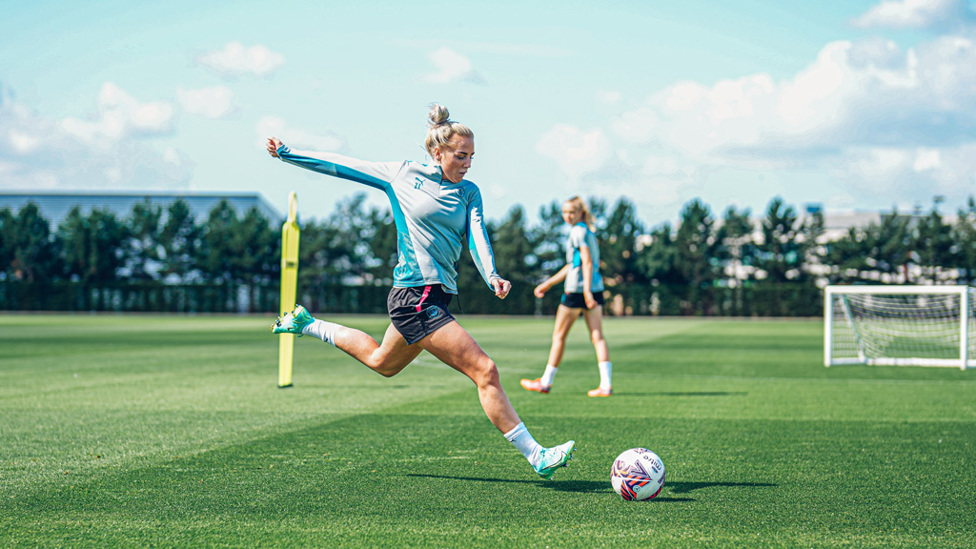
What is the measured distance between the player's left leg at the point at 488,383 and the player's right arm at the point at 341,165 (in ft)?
3.16

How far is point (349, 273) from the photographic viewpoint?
6900 cm

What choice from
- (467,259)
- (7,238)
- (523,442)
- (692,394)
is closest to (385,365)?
(523,442)

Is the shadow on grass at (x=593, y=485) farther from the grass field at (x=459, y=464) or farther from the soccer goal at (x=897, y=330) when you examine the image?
the soccer goal at (x=897, y=330)

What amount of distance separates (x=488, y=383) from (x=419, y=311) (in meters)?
0.57

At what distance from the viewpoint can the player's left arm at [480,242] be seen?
4766 mm

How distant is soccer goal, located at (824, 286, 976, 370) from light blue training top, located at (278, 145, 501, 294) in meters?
11.8

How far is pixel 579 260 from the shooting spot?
9.69 m

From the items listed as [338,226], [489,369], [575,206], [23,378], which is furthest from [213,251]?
[489,369]

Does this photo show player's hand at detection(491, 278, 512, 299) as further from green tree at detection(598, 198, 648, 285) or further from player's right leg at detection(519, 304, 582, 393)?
green tree at detection(598, 198, 648, 285)

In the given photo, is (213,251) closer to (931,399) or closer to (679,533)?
(931,399)

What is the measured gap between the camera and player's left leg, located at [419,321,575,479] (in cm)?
489

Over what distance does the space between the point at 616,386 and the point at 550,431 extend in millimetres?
4246

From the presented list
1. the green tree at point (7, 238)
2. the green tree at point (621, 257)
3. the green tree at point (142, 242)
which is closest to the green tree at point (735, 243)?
the green tree at point (621, 257)

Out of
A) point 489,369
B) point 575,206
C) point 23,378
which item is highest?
point 575,206
